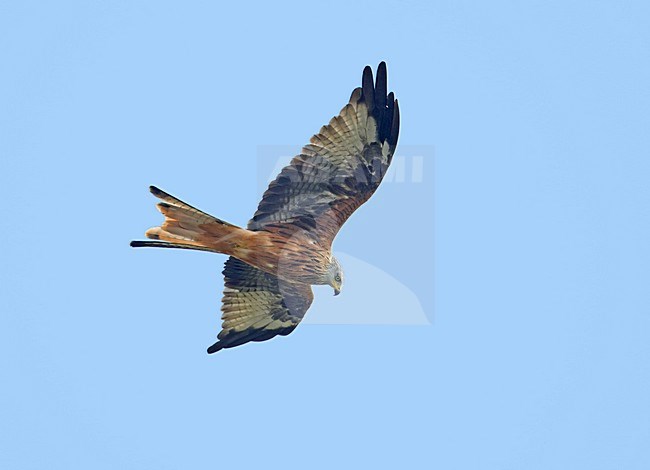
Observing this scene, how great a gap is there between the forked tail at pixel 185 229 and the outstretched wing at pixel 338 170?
0.36 m

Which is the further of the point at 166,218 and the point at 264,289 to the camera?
the point at 264,289

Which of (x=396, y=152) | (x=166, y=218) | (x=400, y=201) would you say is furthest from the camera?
(x=400, y=201)

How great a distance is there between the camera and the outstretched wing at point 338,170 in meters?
10.3

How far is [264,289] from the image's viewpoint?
11570mm

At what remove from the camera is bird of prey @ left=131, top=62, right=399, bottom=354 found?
1022 centimetres

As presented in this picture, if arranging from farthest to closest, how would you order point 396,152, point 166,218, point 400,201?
point 400,201
point 396,152
point 166,218

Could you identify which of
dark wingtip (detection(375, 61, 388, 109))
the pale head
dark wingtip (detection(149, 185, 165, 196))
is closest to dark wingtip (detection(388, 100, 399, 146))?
dark wingtip (detection(375, 61, 388, 109))

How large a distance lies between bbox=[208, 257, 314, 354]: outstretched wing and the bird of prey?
54 cm

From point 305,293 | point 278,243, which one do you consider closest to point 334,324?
point 305,293

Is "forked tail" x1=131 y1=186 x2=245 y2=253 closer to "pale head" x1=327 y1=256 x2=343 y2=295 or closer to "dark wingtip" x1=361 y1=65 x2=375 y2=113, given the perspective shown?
"pale head" x1=327 y1=256 x2=343 y2=295

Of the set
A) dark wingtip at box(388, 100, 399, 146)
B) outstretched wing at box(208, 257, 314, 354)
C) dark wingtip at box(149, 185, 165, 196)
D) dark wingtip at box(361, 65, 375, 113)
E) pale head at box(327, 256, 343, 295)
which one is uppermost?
dark wingtip at box(361, 65, 375, 113)

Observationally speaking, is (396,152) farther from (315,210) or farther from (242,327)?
(242,327)

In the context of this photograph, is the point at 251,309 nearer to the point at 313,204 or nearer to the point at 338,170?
the point at 313,204

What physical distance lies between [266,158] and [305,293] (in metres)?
1.34
